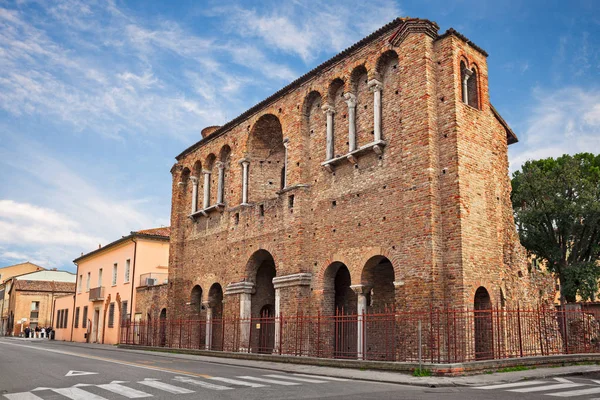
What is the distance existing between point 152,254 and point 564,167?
25100 millimetres

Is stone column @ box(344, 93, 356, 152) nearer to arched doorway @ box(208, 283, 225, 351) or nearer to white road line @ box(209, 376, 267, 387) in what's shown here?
white road line @ box(209, 376, 267, 387)

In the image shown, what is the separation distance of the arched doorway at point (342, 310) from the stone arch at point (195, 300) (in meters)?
8.60

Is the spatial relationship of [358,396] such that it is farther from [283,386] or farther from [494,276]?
[494,276]

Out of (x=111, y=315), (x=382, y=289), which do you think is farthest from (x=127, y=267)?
(x=382, y=289)

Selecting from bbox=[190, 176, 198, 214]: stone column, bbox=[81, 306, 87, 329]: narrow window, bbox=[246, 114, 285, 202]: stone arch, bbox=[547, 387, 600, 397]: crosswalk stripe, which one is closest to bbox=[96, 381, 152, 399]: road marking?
bbox=[547, 387, 600, 397]: crosswalk stripe

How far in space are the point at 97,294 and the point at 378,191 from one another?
2939 cm

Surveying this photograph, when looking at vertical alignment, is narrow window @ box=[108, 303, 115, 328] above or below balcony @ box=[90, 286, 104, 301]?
below

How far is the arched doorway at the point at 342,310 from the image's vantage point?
18672 mm

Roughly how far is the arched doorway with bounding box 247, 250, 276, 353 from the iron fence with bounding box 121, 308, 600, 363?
7 cm

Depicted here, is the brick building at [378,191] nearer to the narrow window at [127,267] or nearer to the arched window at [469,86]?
the arched window at [469,86]

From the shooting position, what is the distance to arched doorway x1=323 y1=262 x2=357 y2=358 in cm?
1867

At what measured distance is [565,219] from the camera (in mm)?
26672

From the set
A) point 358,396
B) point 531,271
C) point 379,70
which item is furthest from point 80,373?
point 531,271

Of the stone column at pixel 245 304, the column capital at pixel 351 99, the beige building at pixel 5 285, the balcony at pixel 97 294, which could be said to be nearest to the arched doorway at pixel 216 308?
the stone column at pixel 245 304
